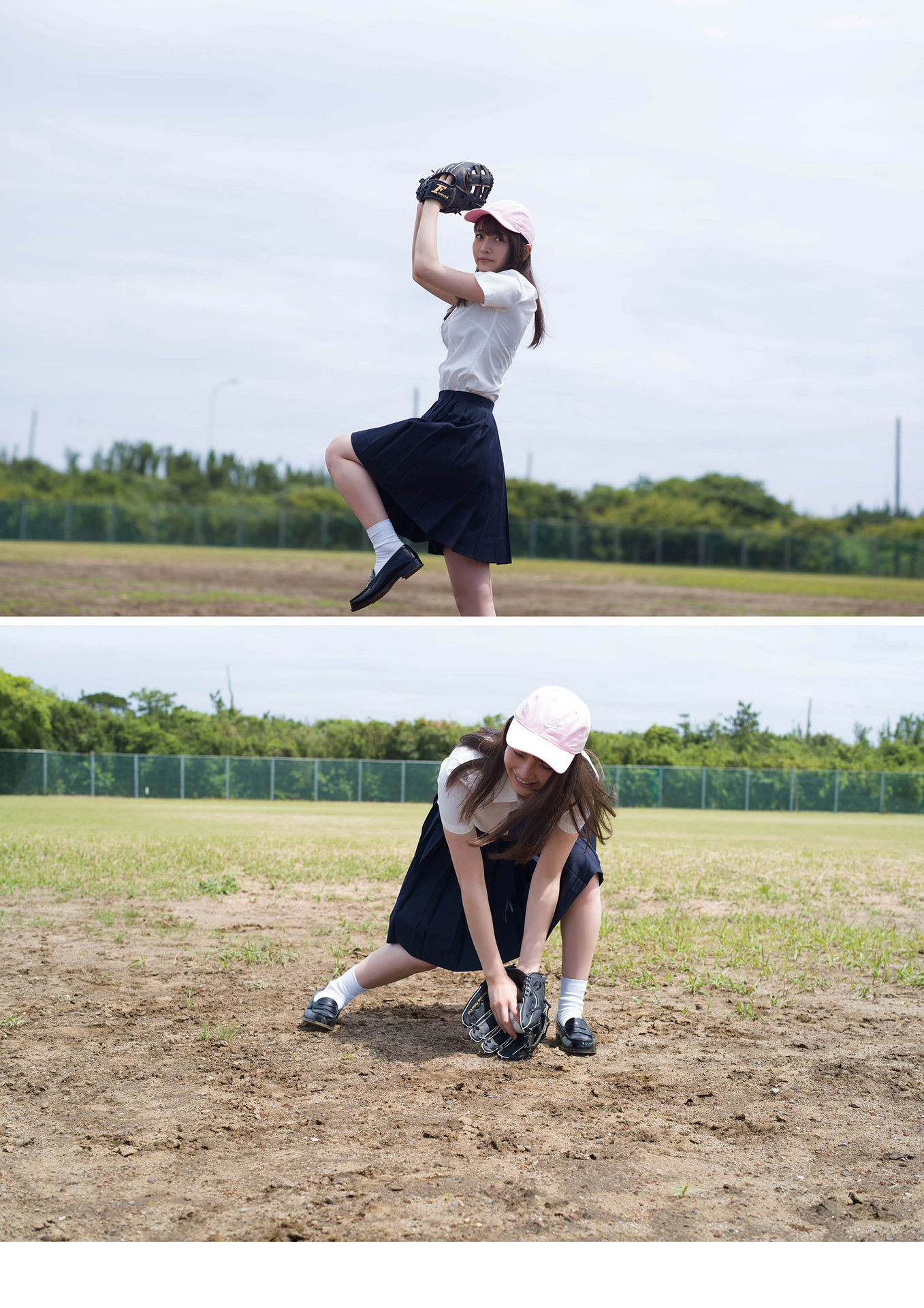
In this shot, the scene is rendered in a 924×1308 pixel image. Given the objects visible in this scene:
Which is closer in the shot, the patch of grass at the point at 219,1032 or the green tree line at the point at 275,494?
the patch of grass at the point at 219,1032

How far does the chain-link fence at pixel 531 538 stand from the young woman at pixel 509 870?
119 feet

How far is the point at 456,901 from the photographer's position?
4.12 m

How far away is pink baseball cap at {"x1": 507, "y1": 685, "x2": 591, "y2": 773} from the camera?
11.9 feet

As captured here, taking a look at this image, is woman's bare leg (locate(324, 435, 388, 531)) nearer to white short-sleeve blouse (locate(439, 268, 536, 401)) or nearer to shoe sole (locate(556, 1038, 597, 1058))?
white short-sleeve blouse (locate(439, 268, 536, 401))

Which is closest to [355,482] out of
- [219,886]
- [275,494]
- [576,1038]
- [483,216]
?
[483,216]

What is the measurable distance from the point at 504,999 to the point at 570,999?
488mm

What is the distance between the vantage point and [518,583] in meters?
Result: 25.1

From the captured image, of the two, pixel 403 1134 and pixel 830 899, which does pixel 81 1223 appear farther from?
pixel 830 899

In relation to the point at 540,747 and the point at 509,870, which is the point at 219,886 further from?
the point at 540,747

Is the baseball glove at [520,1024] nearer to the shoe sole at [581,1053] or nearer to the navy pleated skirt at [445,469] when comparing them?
the shoe sole at [581,1053]

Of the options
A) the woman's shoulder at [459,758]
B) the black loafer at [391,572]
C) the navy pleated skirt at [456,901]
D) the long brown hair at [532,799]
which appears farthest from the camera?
the black loafer at [391,572]

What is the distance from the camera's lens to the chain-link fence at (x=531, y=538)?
4131 cm

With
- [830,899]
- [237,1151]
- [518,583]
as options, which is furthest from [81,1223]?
[518,583]

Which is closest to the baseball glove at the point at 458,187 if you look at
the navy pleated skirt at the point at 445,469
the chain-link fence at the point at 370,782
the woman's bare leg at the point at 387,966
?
the navy pleated skirt at the point at 445,469
